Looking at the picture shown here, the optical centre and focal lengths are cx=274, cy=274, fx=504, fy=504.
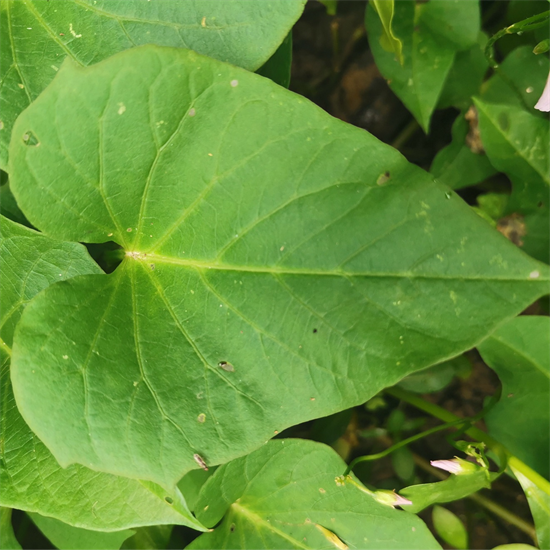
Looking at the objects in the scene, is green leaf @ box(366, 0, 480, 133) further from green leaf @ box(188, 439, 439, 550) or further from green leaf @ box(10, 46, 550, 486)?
green leaf @ box(188, 439, 439, 550)

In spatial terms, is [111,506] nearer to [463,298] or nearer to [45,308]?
[45,308]

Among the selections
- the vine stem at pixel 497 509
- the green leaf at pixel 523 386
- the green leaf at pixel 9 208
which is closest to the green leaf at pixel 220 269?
the green leaf at pixel 9 208

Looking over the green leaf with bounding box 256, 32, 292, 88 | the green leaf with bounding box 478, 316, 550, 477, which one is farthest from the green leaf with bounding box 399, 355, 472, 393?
the green leaf with bounding box 256, 32, 292, 88

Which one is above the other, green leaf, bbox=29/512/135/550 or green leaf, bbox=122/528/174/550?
green leaf, bbox=29/512/135/550

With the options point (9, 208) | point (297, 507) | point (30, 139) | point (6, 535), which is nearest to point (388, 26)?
point (30, 139)

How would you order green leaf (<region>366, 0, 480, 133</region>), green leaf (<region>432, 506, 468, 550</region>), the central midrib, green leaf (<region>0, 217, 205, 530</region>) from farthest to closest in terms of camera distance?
green leaf (<region>432, 506, 468, 550</region>) < green leaf (<region>366, 0, 480, 133</region>) < green leaf (<region>0, 217, 205, 530</region>) < the central midrib

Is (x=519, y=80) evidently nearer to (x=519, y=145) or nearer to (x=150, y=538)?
(x=519, y=145)

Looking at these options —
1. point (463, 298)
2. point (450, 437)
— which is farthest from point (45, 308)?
point (450, 437)

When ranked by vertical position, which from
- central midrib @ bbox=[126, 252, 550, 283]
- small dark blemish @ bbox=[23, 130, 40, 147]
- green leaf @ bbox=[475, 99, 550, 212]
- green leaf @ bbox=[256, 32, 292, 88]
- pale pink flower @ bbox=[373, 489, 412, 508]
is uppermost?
green leaf @ bbox=[256, 32, 292, 88]

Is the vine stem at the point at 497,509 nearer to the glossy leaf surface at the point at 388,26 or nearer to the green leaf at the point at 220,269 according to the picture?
the green leaf at the point at 220,269
